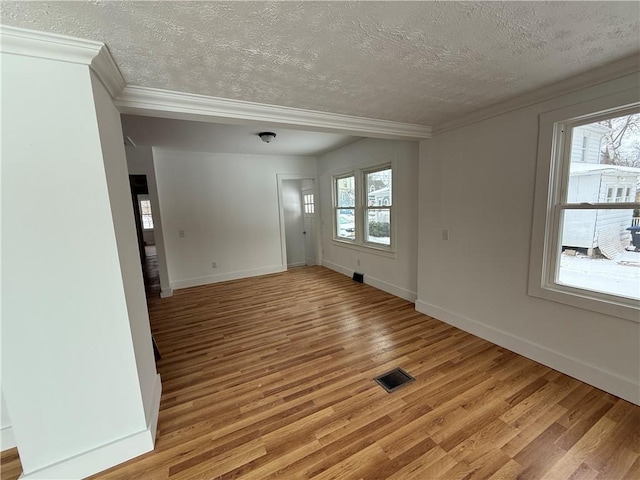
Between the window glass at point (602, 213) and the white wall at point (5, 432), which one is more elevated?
the window glass at point (602, 213)

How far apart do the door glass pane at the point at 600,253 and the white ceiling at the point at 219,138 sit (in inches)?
101

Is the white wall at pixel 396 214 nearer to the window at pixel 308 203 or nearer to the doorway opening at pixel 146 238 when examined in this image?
the window at pixel 308 203

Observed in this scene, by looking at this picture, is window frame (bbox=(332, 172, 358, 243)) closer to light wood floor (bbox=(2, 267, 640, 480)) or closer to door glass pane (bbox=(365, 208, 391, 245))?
door glass pane (bbox=(365, 208, 391, 245))

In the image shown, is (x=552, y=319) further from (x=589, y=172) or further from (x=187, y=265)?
(x=187, y=265)

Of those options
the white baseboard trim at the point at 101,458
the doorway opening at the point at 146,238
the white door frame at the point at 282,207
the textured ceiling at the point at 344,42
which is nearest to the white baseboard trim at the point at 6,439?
the white baseboard trim at the point at 101,458

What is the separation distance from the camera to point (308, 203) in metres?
6.37

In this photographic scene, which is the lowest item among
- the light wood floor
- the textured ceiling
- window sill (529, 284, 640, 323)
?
the light wood floor

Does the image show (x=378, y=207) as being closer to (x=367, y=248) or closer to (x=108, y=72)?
(x=367, y=248)

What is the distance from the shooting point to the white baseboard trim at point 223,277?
186 inches

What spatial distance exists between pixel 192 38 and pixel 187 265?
4230 millimetres

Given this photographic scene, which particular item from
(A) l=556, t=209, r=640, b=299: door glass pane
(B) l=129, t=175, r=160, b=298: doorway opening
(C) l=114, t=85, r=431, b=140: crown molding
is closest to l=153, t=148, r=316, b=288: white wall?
(B) l=129, t=175, r=160, b=298: doorway opening

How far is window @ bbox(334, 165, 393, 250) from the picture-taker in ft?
13.5

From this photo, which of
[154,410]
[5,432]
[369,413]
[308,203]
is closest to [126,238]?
[154,410]

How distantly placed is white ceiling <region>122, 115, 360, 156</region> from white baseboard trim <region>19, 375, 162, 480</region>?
2.58 metres
